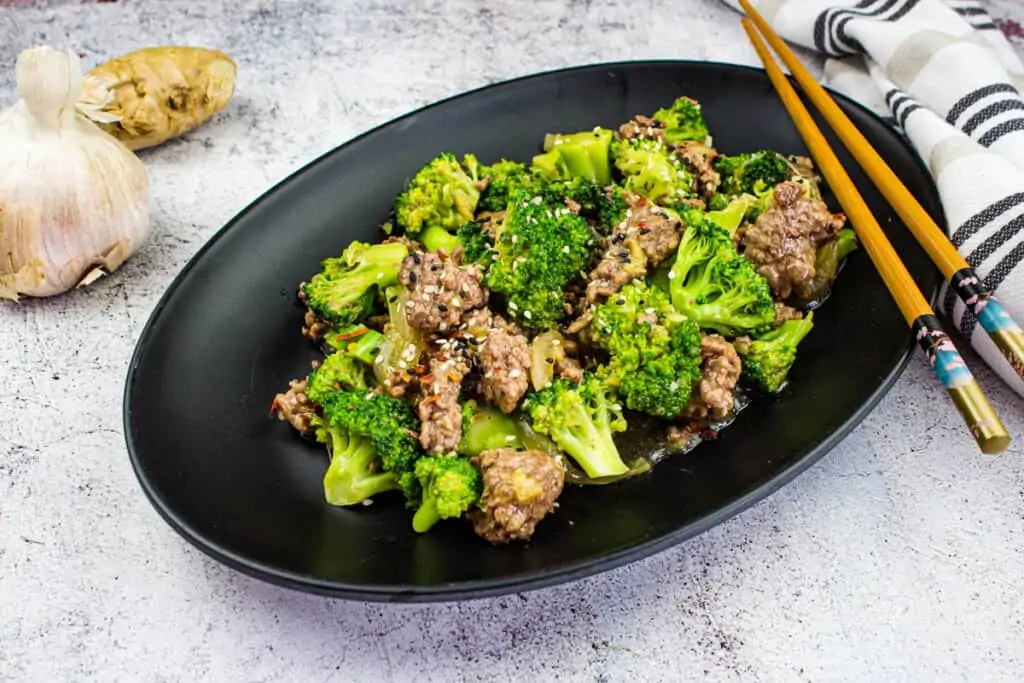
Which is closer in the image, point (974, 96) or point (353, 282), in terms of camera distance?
point (353, 282)

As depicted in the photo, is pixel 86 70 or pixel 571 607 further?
pixel 86 70

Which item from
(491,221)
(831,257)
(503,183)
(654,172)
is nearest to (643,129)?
(654,172)

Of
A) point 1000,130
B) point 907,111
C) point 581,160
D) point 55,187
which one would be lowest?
point 55,187

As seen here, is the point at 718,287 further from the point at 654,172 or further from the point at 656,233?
the point at 654,172

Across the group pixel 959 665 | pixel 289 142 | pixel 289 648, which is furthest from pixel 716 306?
pixel 289 142

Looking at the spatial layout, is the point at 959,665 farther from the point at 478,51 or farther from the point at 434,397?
the point at 478,51

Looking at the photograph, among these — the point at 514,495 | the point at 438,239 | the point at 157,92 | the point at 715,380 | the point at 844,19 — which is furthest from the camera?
the point at 844,19
